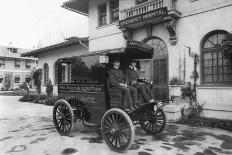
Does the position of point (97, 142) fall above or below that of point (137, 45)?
below

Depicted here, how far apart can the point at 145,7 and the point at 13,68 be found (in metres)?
38.2

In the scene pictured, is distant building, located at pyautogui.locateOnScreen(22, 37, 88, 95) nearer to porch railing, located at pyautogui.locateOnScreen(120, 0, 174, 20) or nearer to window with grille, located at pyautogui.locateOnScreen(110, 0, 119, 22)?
window with grille, located at pyautogui.locateOnScreen(110, 0, 119, 22)

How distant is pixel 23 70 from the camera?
4397 centimetres

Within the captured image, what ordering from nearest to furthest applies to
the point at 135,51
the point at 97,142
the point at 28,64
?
1. the point at 97,142
2. the point at 135,51
3. the point at 28,64

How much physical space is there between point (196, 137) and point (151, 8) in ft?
21.9

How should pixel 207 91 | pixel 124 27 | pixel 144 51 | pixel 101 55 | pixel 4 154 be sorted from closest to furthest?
pixel 4 154
pixel 101 55
pixel 144 51
pixel 207 91
pixel 124 27

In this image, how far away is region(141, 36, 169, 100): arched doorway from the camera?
1067 cm

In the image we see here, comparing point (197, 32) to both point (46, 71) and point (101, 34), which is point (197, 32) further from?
point (46, 71)

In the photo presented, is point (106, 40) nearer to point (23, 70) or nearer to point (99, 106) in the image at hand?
point (99, 106)

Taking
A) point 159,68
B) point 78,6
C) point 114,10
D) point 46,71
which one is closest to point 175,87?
point 159,68

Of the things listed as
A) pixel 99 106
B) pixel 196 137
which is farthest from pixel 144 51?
pixel 196 137

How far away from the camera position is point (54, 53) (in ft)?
62.6

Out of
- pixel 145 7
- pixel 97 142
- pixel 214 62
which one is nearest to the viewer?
pixel 97 142

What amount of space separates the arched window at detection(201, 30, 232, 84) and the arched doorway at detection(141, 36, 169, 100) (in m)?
1.90
